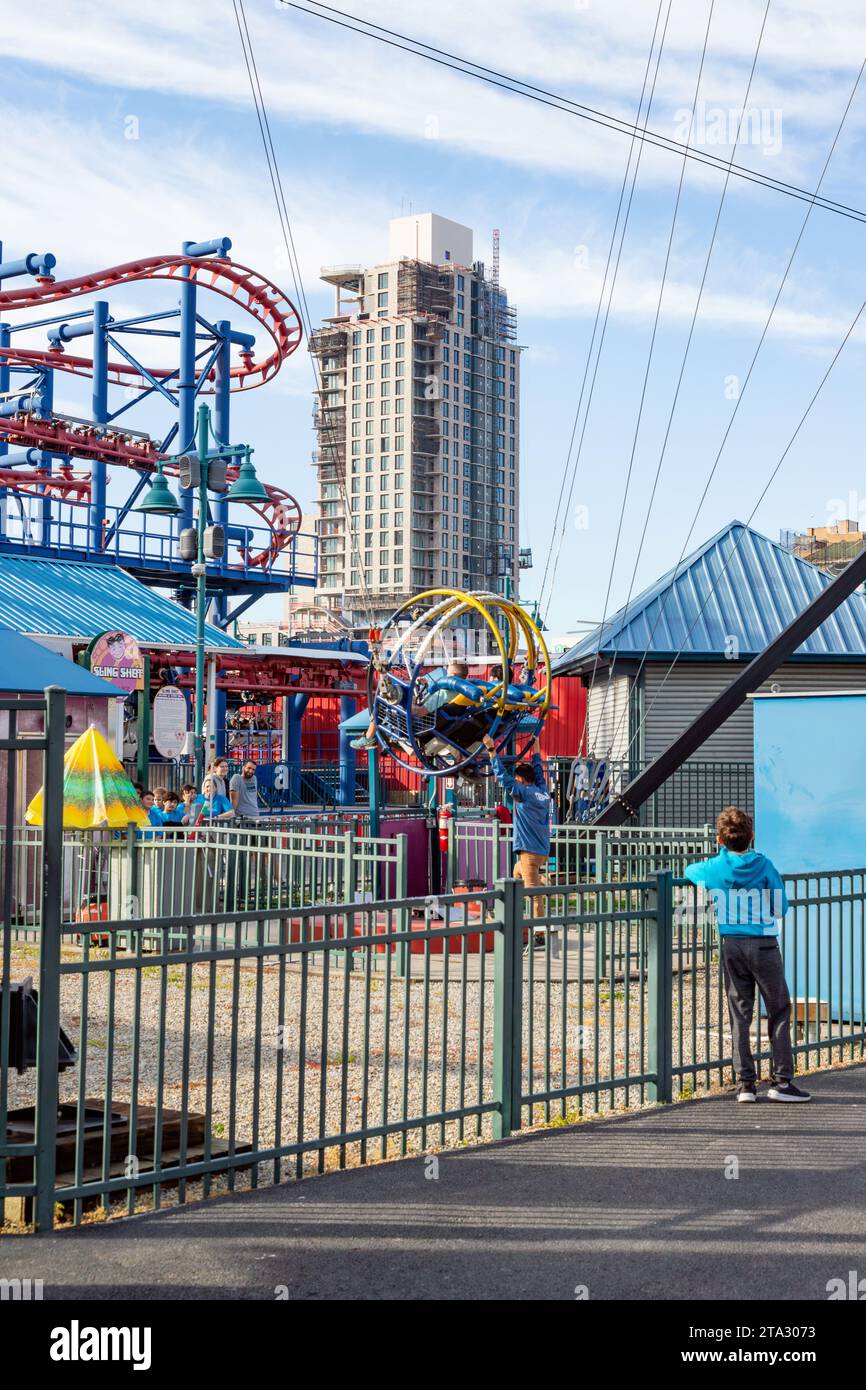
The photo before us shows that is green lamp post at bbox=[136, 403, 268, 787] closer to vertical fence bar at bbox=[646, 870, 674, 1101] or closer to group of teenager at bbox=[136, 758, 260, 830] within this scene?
group of teenager at bbox=[136, 758, 260, 830]

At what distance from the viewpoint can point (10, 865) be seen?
588 cm

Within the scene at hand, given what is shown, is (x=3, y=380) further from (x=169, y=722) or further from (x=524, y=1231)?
(x=524, y=1231)

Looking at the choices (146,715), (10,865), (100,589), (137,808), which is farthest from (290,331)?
(10,865)

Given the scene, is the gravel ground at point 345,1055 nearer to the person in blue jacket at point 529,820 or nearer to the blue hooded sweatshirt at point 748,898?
the blue hooded sweatshirt at point 748,898

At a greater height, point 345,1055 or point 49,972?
point 49,972

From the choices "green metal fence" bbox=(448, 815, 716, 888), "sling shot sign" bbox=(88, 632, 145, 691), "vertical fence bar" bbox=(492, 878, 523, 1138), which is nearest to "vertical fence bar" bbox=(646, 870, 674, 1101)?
"vertical fence bar" bbox=(492, 878, 523, 1138)

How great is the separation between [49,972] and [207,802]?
42.9ft

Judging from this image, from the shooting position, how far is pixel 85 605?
3222 centimetres

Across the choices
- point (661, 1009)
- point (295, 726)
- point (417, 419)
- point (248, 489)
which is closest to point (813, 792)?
point (661, 1009)

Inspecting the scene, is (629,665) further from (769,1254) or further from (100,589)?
(769,1254)

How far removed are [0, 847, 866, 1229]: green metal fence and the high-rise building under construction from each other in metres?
153

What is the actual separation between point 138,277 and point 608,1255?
1582 inches

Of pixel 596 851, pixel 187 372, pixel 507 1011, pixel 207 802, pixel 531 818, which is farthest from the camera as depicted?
pixel 187 372

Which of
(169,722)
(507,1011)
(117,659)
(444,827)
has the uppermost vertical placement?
(117,659)
